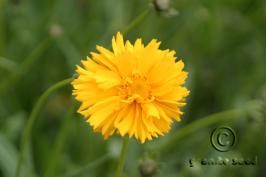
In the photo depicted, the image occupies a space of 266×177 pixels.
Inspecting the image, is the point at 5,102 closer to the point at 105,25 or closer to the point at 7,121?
the point at 7,121

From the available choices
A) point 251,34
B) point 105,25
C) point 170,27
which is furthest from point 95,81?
point 251,34

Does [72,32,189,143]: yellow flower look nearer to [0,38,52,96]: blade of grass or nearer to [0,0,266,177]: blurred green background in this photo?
[0,0,266,177]: blurred green background

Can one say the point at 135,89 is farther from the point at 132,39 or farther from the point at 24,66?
the point at 132,39

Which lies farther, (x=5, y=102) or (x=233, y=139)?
(x=5, y=102)

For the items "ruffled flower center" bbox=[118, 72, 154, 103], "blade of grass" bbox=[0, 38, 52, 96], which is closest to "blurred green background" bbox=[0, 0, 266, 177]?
"blade of grass" bbox=[0, 38, 52, 96]

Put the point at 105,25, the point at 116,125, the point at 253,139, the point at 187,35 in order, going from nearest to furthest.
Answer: the point at 116,125 → the point at 253,139 → the point at 105,25 → the point at 187,35

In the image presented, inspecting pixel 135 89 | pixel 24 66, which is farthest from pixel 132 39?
pixel 135 89
